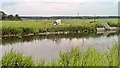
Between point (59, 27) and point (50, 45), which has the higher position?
point (59, 27)

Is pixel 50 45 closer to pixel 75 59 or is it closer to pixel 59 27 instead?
pixel 59 27

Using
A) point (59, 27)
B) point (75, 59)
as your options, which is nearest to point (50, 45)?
point (59, 27)

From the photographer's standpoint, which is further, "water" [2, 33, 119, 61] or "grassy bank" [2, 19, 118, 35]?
"grassy bank" [2, 19, 118, 35]

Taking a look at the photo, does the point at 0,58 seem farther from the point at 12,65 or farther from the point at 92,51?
the point at 92,51

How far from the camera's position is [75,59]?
8.94 feet

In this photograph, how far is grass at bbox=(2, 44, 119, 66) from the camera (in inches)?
99.5

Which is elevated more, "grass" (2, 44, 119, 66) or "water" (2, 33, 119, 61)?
"grass" (2, 44, 119, 66)

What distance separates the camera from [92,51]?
2.86m

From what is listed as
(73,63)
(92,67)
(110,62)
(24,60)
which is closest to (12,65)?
(24,60)

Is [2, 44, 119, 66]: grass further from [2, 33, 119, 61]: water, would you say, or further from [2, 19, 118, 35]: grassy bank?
[2, 19, 118, 35]: grassy bank

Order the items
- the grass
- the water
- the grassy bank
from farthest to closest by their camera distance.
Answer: the grassy bank, the water, the grass

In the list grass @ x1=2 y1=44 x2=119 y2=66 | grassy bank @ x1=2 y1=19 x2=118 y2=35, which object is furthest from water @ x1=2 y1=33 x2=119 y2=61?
grassy bank @ x1=2 y1=19 x2=118 y2=35

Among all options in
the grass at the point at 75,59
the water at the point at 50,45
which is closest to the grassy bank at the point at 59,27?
the water at the point at 50,45

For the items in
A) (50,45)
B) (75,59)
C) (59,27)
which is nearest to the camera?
(75,59)
